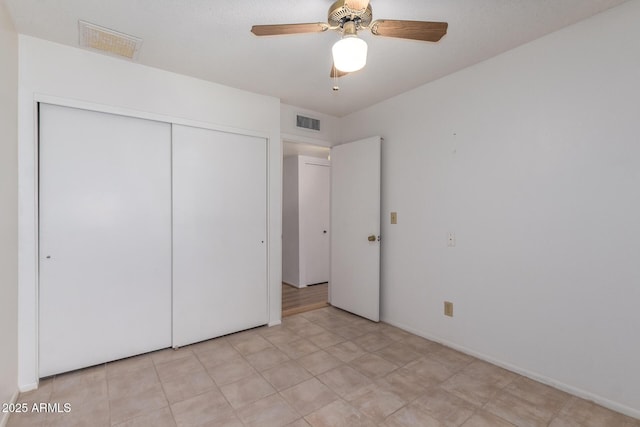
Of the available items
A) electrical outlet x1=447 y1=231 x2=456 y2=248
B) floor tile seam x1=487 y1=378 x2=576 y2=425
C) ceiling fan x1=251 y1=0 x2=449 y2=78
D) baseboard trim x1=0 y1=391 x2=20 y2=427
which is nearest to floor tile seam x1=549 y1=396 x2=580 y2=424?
floor tile seam x1=487 y1=378 x2=576 y2=425

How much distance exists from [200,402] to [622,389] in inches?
104

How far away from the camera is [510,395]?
1988mm

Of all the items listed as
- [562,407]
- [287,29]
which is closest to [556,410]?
[562,407]

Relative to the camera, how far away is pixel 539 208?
85.0 inches

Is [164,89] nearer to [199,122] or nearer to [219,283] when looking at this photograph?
[199,122]

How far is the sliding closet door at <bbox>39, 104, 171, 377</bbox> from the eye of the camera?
2193 mm

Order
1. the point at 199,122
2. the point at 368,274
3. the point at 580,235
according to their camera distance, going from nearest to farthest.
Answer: the point at 580,235
the point at 199,122
the point at 368,274

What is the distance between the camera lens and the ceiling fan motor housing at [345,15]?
1451mm

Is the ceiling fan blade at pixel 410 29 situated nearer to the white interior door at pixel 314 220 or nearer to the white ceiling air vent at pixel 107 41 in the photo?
the white ceiling air vent at pixel 107 41

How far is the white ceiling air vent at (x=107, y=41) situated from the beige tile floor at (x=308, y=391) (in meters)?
2.47

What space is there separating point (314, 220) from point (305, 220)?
0.18 m

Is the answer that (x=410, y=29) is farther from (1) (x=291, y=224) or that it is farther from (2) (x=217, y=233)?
(1) (x=291, y=224)

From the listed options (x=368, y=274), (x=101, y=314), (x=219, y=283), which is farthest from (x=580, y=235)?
(x=101, y=314)

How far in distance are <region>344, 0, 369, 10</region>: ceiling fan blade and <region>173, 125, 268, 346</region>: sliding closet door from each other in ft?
6.21
